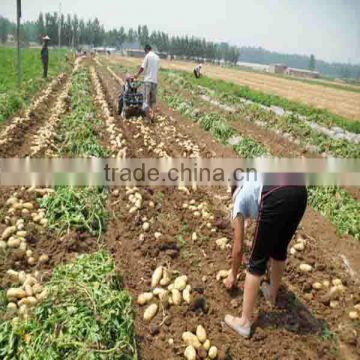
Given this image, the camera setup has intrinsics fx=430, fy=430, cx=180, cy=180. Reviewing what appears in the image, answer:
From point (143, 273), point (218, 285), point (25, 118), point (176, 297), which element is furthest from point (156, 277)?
point (25, 118)

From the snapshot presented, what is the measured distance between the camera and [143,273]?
400cm

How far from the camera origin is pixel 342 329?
3.59 m

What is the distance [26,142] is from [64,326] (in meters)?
5.35

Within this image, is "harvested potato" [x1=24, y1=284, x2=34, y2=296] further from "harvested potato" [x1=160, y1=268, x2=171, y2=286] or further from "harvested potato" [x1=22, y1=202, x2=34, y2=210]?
"harvested potato" [x1=22, y1=202, x2=34, y2=210]

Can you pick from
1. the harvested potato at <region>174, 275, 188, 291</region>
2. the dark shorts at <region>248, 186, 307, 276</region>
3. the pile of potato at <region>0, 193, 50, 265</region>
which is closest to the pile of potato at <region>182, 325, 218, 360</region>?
the harvested potato at <region>174, 275, 188, 291</region>

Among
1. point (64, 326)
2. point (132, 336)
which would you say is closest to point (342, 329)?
point (132, 336)

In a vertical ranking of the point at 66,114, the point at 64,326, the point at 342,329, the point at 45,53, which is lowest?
the point at 342,329

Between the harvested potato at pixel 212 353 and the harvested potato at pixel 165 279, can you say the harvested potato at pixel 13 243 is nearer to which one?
the harvested potato at pixel 165 279

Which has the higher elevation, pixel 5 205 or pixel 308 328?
pixel 5 205

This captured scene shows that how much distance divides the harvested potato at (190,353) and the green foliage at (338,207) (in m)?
2.89

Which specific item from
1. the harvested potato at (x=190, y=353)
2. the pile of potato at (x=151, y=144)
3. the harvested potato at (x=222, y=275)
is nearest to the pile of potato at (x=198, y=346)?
the harvested potato at (x=190, y=353)

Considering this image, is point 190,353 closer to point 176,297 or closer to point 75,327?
point 176,297

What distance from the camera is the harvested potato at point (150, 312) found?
3.41m

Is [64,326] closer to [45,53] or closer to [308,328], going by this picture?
[308,328]
